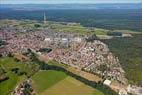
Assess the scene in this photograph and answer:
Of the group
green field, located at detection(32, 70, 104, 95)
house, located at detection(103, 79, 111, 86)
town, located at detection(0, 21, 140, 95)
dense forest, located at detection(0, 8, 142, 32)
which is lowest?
dense forest, located at detection(0, 8, 142, 32)

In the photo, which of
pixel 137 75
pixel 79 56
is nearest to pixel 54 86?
pixel 137 75

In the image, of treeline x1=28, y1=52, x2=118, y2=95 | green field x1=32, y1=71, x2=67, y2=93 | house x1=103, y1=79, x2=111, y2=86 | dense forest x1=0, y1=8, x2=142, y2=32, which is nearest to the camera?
treeline x1=28, y1=52, x2=118, y2=95

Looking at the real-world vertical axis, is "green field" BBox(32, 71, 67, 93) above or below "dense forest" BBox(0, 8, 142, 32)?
above

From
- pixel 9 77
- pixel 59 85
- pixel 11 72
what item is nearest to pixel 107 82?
pixel 59 85

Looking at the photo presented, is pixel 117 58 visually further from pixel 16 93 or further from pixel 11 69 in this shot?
pixel 16 93

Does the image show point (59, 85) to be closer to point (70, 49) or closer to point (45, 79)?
point (45, 79)

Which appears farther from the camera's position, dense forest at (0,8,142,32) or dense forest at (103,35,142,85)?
dense forest at (0,8,142,32)

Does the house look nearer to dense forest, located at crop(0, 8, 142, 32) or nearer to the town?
the town

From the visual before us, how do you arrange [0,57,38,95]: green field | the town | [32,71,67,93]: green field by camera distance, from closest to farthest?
[0,57,38,95]: green field, [32,71,67,93]: green field, the town

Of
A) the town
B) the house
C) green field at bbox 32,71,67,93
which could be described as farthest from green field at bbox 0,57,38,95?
the house
